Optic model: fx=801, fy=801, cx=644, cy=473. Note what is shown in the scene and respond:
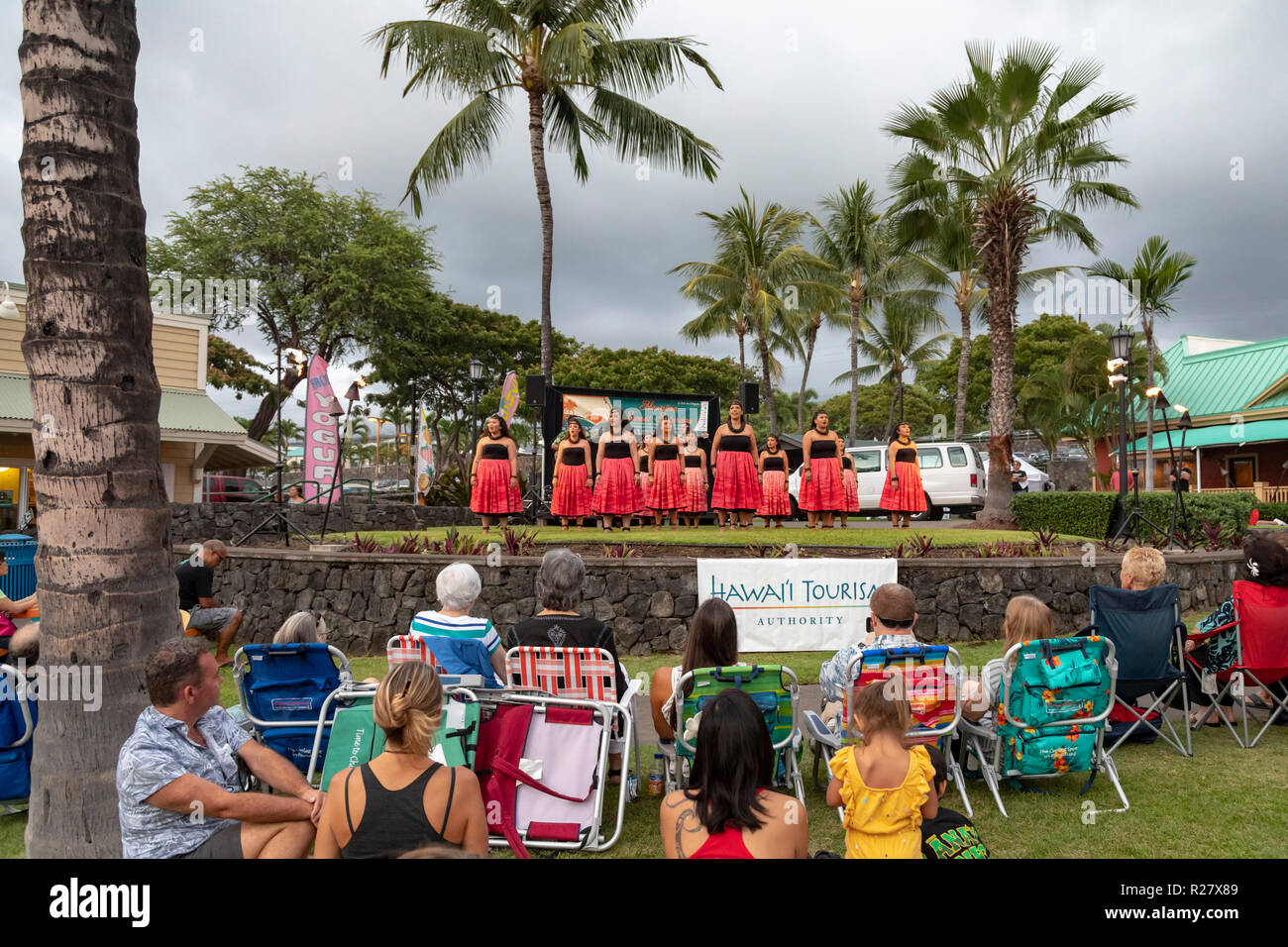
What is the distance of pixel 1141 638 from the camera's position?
15.9ft

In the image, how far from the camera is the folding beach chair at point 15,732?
12.8 feet

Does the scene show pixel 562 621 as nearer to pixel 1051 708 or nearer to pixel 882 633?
pixel 882 633

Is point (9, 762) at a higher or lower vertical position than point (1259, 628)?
lower

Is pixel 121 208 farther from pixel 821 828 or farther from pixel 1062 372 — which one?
pixel 1062 372

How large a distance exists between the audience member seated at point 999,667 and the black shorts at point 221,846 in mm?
3389

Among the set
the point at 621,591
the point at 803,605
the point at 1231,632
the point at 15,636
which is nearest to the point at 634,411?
the point at 621,591

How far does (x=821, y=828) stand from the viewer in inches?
154

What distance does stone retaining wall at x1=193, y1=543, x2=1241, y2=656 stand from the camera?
28.2 feet

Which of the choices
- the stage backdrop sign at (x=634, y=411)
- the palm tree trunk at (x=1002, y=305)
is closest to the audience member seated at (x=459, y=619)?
the stage backdrop sign at (x=634, y=411)
